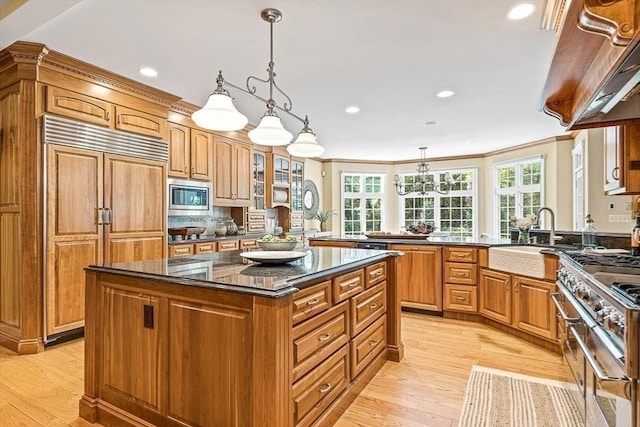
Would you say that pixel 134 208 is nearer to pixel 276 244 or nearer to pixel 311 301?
pixel 276 244

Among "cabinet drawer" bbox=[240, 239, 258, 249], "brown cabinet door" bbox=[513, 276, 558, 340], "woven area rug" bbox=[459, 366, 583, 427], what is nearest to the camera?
"woven area rug" bbox=[459, 366, 583, 427]

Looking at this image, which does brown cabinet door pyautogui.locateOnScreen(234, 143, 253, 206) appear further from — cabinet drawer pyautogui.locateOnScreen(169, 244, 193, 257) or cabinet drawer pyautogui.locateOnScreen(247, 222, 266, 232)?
cabinet drawer pyautogui.locateOnScreen(169, 244, 193, 257)

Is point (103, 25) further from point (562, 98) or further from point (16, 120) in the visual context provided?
point (562, 98)

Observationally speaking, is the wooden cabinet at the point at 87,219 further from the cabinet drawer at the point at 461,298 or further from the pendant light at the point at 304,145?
the cabinet drawer at the point at 461,298

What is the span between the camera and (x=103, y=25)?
2.64m

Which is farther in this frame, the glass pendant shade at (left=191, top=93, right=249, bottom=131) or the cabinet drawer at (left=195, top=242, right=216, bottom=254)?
the cabinet drawer at (left=195, top=242, right=216, bottom=254)

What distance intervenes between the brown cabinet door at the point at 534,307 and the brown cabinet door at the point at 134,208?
12.0ft

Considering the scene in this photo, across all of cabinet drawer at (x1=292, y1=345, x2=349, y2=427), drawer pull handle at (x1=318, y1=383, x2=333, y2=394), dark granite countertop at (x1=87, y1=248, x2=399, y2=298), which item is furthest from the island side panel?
drawer pull handle at (x1=318, y1=383, x2=333, y2=394)

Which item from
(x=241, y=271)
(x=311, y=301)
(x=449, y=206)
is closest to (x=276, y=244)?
(x=241, y=271)

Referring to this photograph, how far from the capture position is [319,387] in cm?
183

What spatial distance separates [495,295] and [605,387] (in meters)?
2.31

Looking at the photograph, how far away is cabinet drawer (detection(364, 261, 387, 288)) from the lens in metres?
2.48

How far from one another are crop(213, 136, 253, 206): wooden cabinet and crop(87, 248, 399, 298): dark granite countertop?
284 centimetres

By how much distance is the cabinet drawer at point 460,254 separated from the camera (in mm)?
3873
